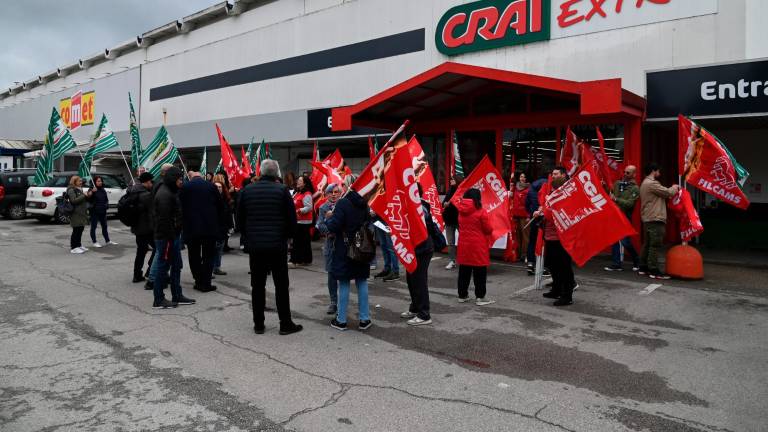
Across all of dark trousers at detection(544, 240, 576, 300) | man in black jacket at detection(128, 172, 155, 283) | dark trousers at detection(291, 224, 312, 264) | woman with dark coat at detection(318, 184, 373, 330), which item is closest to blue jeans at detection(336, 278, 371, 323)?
woman with dark coat at detection(318, 184, 373, 330)

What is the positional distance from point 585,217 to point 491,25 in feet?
28.3

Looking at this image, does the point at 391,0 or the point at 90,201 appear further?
the point at 391,0

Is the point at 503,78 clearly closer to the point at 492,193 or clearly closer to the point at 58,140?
the point at 492,193

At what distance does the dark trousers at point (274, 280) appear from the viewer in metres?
5.83

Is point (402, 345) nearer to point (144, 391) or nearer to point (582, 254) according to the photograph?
point (144, 391)

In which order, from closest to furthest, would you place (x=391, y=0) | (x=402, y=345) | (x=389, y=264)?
(x=402, y=345)
(x=389, y=264)
(x=391, y=0)

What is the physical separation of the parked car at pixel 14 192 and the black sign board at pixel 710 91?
2043 centimetres

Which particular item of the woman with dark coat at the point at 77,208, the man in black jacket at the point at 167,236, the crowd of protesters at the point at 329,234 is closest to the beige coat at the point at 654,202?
the crowd of protesters at the point at 329,234

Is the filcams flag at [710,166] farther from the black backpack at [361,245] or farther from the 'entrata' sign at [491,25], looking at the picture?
the black backpack at [361,245]

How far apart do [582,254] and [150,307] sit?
5.74m

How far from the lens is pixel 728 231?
1237 centimetres

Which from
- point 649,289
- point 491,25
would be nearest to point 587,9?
point 491,25

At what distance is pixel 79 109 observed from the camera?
3328cm

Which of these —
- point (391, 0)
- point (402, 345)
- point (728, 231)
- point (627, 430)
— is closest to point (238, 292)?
point (402, 345)
